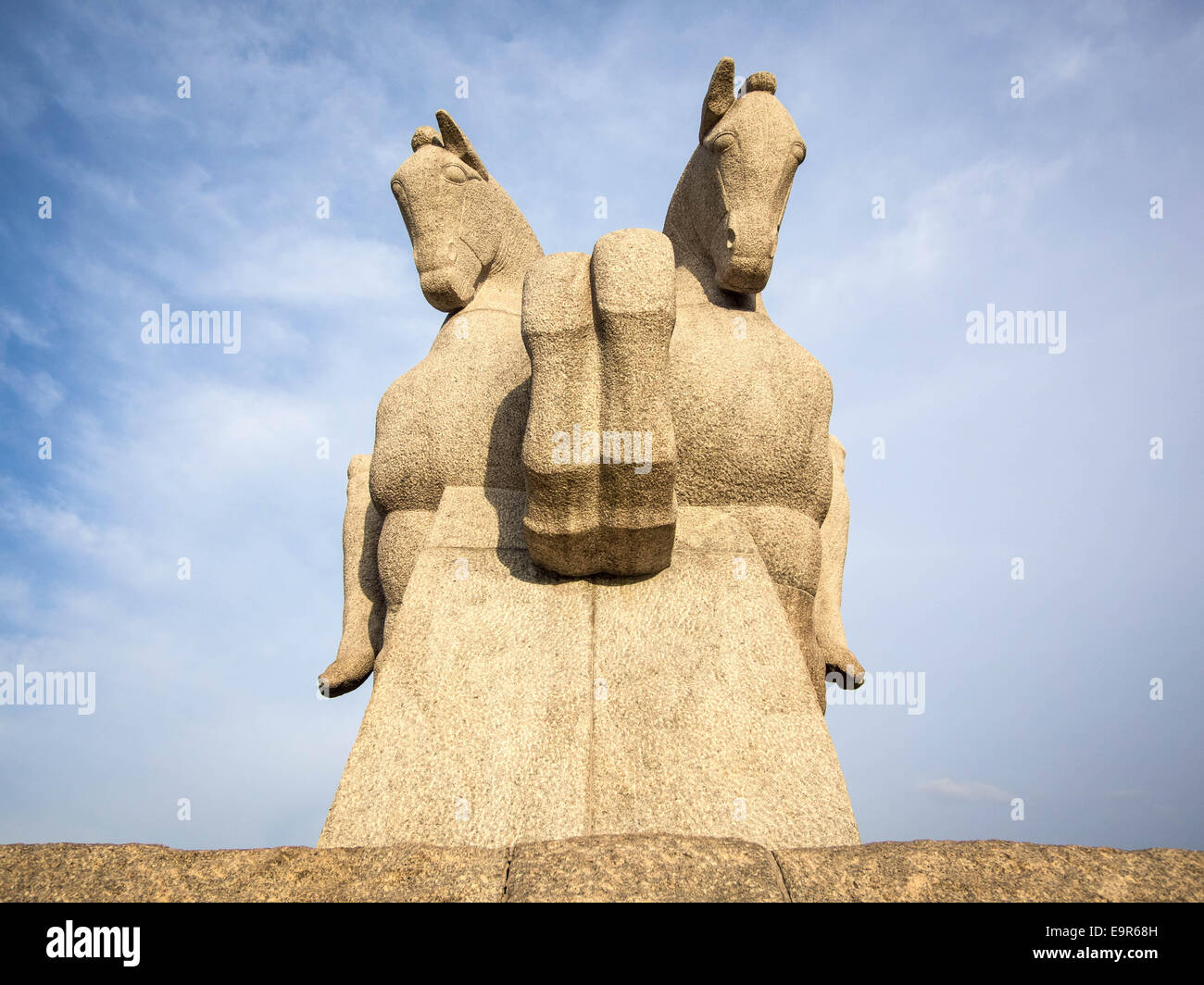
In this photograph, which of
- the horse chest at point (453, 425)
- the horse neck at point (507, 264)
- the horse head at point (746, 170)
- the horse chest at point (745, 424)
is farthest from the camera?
the horse neck at point (507, 264)

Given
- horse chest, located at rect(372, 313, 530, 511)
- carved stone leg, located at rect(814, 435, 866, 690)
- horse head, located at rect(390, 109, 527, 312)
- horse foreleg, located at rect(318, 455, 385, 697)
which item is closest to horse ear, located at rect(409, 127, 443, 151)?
horse head, located at rect(390, 109, 527, 312)

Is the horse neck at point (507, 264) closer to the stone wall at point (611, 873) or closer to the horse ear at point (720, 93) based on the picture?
the horse ear at point (720, 93)

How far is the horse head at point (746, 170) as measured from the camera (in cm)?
459

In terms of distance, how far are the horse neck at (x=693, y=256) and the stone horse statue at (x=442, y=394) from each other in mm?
1012

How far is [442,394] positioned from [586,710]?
1944mm

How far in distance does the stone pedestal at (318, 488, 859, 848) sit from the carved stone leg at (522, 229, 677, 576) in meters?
0.49

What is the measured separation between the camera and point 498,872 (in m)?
2.09

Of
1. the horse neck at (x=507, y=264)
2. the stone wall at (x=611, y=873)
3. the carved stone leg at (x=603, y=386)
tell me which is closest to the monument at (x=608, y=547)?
the carved stone leg at (x=603, y=386)

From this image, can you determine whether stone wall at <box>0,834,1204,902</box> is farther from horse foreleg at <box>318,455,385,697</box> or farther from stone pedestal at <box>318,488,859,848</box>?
horse foreleg at <box>318,455,385,697</box>

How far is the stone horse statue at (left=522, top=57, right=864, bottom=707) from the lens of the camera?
359 centimetres

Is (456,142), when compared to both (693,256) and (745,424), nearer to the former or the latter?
(693,256)

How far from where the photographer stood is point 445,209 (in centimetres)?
511
